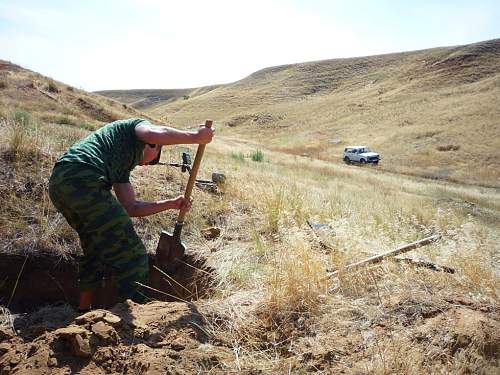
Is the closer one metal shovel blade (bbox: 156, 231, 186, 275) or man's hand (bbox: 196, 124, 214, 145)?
man's hand (bbox: 196, 124, 214, 145)

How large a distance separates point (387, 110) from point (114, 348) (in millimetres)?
45921

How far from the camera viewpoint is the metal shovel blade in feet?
13.0

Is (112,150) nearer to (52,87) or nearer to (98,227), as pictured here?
(98,227)

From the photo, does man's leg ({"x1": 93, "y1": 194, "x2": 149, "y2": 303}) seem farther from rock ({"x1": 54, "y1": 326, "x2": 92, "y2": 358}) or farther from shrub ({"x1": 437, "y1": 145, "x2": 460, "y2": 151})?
shrub ({"x1": 437, "y1": 145, "x2": 460, "y2": 151})

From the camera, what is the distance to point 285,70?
79438 millimetres

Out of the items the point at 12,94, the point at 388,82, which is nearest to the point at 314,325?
the point at 12,94

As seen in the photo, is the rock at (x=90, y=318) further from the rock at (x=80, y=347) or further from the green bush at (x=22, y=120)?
the green bush at (x=22, y=120)

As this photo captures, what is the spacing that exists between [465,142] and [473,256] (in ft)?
105

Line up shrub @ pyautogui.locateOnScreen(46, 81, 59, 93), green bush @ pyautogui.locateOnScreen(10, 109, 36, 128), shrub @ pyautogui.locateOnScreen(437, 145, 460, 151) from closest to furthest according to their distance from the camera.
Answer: green bush @ pyautogui.locateOnScreen(10, 109, 36, 128)
shrub @ pyautogui.locateOnScreen(46, 81, 59, 93)
shrub @ pyautogui.locateOnScreen(437, 145, 460, 151)

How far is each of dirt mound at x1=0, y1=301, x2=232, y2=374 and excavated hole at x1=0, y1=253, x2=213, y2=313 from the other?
130 cm

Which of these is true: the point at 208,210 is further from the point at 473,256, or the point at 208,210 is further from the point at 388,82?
the point at 388,82

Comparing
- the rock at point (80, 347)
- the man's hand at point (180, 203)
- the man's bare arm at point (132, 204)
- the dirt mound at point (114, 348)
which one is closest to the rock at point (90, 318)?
the dirt mound at point (114, 348)

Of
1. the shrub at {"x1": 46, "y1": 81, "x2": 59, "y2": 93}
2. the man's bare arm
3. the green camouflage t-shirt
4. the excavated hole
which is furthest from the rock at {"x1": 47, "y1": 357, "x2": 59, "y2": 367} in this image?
the shrub at {"x1": 46, "y1": 81, "x2": 59, "y2": 93}

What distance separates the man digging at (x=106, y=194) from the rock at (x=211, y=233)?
4.20 feet
